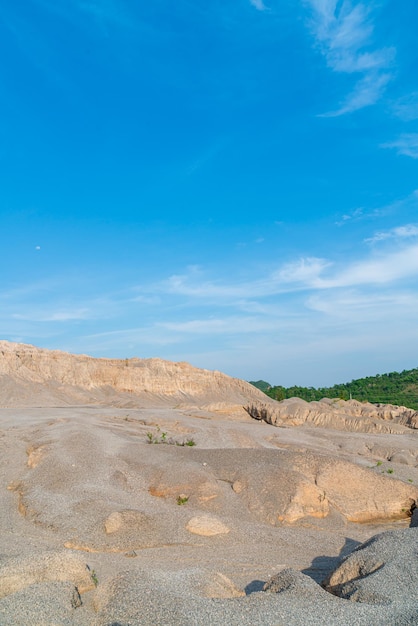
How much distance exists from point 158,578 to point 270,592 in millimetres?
1287

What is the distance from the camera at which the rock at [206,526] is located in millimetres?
9438

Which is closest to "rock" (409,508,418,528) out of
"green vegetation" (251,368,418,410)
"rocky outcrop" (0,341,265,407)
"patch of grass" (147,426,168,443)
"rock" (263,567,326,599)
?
"rock" (263,567,326,599)

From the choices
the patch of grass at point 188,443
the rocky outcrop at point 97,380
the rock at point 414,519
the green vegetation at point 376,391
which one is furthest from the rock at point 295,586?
the green vegetation at point 376,391

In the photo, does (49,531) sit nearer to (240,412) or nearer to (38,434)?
(38,434)

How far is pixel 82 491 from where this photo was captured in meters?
11.0

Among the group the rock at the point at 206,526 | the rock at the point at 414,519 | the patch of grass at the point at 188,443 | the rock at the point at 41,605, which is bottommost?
the rock at the point at 414,519

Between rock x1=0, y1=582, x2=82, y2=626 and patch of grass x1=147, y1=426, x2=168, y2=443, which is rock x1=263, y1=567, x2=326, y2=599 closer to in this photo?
rock x1=0, y1=582, x2=82, y2=626

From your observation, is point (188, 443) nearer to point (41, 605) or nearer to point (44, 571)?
point (44, 571)

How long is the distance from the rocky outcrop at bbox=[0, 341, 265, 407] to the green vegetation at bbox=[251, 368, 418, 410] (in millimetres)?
12396

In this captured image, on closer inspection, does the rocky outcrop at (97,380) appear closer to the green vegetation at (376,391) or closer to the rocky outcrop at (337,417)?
the rocky outcrop at (337,417)

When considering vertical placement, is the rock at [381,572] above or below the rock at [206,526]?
above

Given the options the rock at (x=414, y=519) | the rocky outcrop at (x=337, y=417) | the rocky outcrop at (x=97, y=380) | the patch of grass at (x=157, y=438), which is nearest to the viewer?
the rock at (x=414, y=519)

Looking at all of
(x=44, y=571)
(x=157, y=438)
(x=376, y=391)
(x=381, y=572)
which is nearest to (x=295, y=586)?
(x=381, y=572)

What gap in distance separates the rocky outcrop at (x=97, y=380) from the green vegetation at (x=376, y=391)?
12396 millimetres
